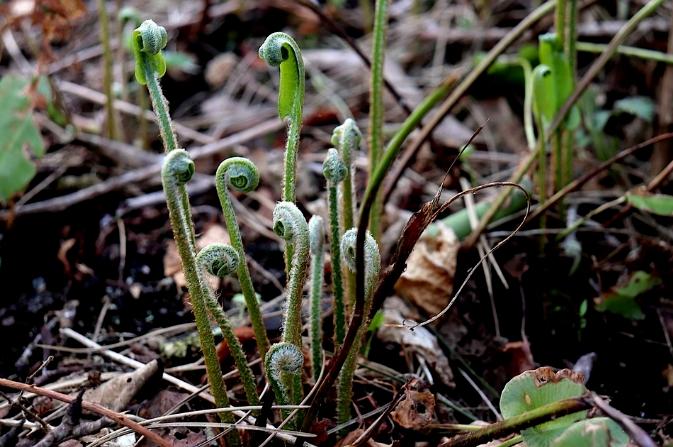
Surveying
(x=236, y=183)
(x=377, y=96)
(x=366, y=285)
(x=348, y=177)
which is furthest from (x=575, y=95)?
(x=236, y=183)

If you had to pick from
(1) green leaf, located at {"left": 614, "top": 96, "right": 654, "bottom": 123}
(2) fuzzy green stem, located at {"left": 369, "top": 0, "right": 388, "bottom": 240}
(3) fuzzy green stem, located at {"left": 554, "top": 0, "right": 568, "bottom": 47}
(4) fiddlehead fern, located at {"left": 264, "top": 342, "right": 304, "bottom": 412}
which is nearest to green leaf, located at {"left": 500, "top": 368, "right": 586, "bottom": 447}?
(4) fiddlehead fern, located at {"left": 264, "top": 342, "right": 304, "bottom": 412}

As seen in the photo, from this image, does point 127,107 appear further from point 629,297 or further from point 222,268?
point 629,297

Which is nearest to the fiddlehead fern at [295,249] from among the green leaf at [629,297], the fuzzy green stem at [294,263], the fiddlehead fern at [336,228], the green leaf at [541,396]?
the fuzzy green stem at [294,263]

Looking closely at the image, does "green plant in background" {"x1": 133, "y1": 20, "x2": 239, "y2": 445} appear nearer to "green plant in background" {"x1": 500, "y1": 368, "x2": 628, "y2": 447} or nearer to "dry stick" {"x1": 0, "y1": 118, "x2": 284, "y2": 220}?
"green plant in background" {"x1": 500, "y1": 368, "x2": 628, "y2": 447}

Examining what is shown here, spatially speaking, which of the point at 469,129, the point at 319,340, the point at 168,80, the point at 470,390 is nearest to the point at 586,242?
the point at 470,390

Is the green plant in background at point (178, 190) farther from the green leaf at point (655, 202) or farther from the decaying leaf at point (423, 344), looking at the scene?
the green leaf at point (655, 202)

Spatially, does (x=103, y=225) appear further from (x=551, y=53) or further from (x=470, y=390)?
(x=551, y=53)
